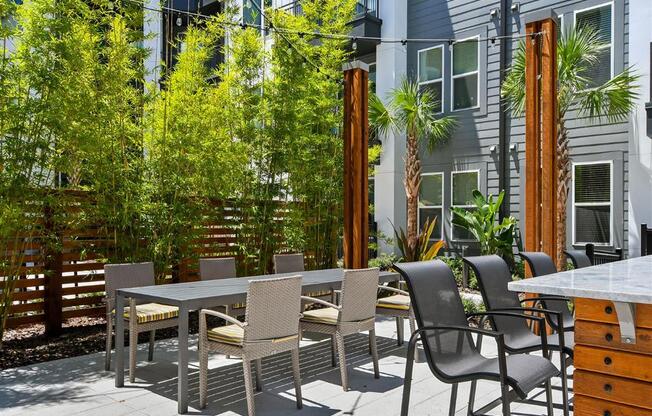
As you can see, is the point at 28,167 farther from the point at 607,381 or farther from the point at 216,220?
the point at 607,381

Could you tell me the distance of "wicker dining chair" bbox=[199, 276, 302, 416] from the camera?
3193mm

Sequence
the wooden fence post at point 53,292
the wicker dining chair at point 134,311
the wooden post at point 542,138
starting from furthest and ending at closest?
1. the wooden fence post at point 53,292
2. the wooden post at point 542,138
3. the wicker dining chair at point 134,311

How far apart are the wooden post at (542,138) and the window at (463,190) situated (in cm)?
417

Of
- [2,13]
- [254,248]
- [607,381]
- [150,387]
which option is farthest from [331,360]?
[2,13]

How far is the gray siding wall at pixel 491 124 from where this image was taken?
25.1 ft

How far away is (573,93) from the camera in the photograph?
747 cm

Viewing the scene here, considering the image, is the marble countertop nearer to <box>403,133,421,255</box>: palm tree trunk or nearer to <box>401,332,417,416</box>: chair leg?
<box>401,332,417,416</box>: chair leg

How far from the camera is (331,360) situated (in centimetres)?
449

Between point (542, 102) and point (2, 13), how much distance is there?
463 centimetres

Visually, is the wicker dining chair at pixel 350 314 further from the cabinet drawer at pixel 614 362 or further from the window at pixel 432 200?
the window at pixel 432 200

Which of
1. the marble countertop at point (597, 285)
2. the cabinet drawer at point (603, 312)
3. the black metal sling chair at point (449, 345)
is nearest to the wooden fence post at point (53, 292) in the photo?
the black metal sling chair at point (449, 345)

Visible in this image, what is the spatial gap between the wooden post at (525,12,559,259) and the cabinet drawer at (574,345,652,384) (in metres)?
3.09

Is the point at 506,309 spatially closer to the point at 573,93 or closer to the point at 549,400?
the point at 549,400

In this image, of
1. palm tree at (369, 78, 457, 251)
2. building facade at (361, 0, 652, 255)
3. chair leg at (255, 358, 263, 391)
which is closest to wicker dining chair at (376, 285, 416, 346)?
chair leg at (255, 358, 263, 391)
